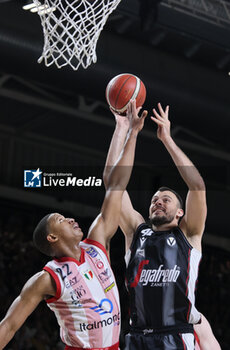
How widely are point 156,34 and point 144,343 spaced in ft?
23.0

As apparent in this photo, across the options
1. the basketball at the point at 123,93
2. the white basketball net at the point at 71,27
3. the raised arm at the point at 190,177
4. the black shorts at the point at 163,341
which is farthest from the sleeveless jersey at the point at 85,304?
the white basketball net at the point at 71,27

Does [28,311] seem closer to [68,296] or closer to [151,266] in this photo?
[68,296]

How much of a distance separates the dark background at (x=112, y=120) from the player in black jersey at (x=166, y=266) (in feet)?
15.1

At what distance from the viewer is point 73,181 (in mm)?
12578

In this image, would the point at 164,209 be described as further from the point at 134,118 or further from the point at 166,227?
the point at 134,118

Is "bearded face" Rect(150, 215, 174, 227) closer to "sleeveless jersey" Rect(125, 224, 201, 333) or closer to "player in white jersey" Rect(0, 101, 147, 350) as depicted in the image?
"sleeveless jersey" Rect(125, 224, 201, 333)

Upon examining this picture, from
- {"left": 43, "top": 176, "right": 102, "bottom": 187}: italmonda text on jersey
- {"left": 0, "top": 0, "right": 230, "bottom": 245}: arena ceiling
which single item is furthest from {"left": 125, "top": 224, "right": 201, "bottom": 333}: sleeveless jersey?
{"left": 43, "top": 176, "right": 102, "bottom": 187}: italmonda text on jersey

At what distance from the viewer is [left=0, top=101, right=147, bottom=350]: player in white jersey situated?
3.68 m

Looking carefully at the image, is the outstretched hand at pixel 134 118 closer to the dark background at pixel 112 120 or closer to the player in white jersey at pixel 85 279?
the player in white jersey at pixel 85 279

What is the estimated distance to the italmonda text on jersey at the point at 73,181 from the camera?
12281mm

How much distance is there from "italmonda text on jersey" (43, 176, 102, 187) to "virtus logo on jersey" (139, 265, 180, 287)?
25.4 ft

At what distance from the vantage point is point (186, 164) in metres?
3.95

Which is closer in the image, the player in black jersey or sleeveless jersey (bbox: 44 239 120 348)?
sleeveless jersey (bbox: 44 239 120 348)

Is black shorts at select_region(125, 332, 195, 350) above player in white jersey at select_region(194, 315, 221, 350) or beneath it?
above
